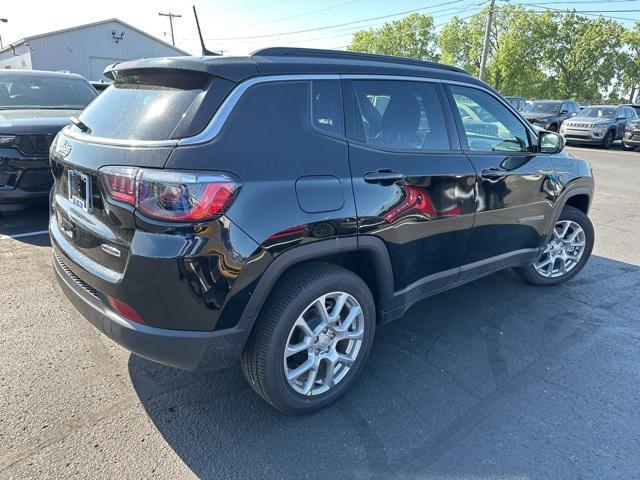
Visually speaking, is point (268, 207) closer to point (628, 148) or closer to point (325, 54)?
point (325, 54)

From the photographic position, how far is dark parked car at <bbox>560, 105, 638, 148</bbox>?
17.3 m

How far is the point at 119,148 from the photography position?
2.05 m

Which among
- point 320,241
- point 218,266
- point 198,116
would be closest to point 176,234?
point 218,266

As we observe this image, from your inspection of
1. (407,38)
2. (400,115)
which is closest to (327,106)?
(400,115)

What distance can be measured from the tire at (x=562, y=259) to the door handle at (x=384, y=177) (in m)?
2.12

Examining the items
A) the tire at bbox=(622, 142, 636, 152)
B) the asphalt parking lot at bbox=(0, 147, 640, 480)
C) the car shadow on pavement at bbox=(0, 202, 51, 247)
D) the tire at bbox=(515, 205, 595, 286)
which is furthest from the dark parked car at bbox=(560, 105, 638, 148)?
the car shadow on pavement at bbox=(0, 202, 51, 247)

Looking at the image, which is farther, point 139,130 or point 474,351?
point 474,351

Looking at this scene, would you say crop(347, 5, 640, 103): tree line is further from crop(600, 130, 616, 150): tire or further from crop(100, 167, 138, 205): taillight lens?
crop(100, 167, 138, 205): taillight lens

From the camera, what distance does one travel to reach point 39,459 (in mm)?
2055

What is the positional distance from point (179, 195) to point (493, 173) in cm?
225

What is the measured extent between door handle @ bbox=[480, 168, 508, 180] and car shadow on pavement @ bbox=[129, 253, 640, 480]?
3.77 ft

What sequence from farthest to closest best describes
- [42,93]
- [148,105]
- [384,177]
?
[42,93], [384,177], [148,105]

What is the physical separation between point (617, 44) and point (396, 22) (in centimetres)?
3101

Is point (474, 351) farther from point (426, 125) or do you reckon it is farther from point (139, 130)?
point (139, 130)
